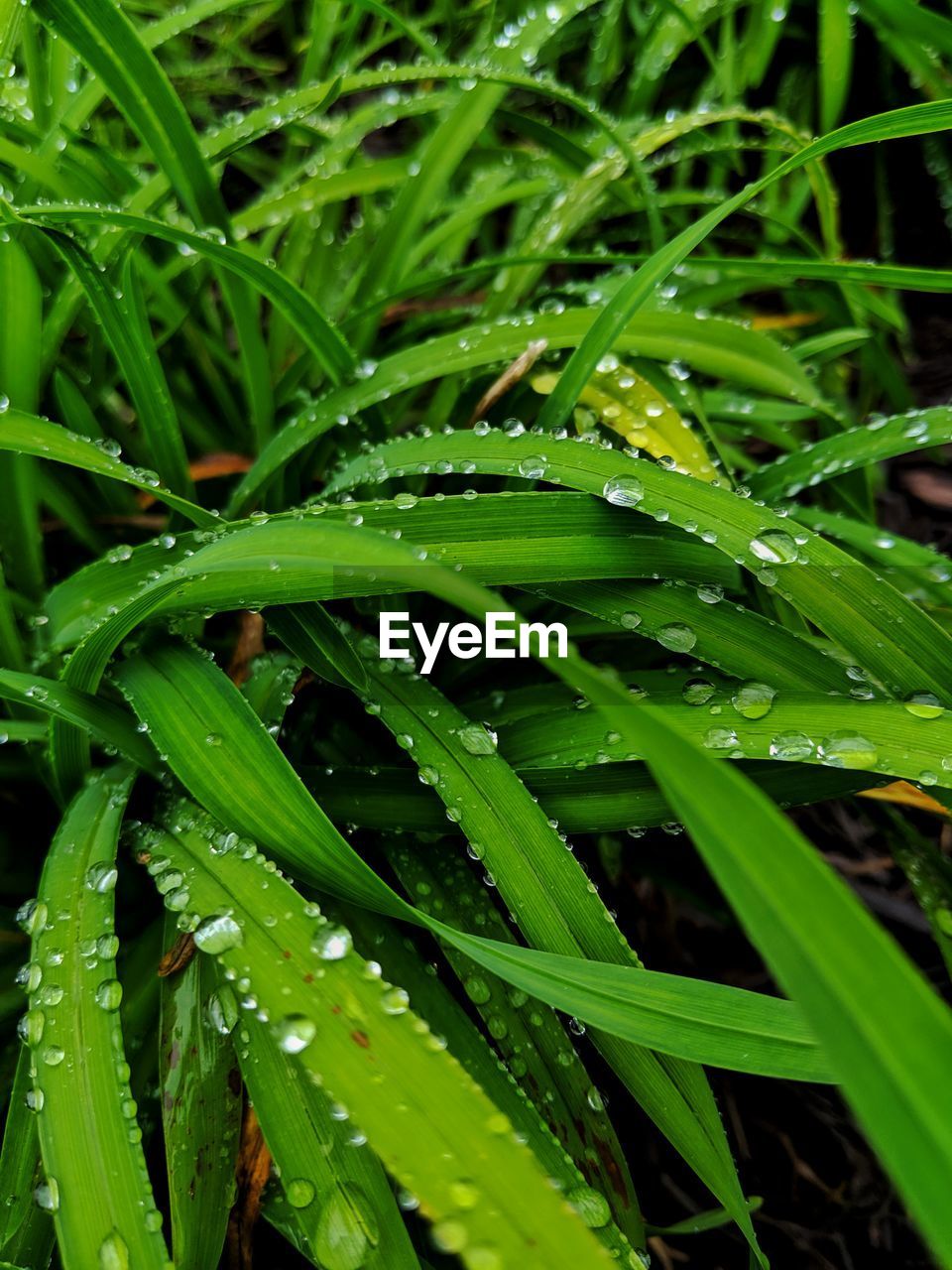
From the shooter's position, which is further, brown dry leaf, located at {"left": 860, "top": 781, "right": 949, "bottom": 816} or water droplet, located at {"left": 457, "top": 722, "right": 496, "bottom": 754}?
brown dry leaf, located at {"left": 860, "top": 781, "right": 949, "bottom": 816}

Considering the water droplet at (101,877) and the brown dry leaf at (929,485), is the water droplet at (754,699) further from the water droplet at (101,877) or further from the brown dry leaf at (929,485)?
the brown dry leaf at (929,485)

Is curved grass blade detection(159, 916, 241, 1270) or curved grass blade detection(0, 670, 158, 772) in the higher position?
curved grass blade detection(0, 670, 158, 772)

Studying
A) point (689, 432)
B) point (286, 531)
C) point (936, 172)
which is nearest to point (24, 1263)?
point (286, 531)

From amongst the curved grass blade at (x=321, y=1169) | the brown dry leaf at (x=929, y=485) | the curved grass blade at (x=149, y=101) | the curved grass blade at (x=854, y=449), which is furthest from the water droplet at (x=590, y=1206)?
the brown dry leaf at (x=929, y=485)

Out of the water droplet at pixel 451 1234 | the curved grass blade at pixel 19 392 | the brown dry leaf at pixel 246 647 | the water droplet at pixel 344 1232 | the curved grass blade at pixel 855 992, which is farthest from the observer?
the brown dry leaf at pixel 246 647

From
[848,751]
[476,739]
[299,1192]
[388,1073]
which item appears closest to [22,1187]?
[299,1192]

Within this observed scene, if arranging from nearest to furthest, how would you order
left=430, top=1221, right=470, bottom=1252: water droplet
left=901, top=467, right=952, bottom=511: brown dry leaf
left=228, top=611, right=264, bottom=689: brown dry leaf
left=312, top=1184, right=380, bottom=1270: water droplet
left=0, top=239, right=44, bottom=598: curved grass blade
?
left=430, top=1221, right=470, bottom=1252: water droplet, left=312, top=1184, right=380, bottom=1270: water droplet, left=0, top=239, right=44, bottom=598: curved grass blade, left=228, top=611, right=264, bottom=689: brown dry leaf, left=901, top=467, right=952, bottom=511: brown dry leaf

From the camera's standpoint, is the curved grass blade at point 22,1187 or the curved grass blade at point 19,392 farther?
the curved grass blade at point 19,392

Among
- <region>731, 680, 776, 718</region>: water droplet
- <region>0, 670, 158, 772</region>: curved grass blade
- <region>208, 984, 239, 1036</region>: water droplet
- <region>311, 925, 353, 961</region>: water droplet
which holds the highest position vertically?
<region>0, 670, 158, 772</region>: curved grass blade

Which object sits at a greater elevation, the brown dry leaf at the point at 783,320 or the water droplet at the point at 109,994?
the brown dry leaf at the point at 783,320

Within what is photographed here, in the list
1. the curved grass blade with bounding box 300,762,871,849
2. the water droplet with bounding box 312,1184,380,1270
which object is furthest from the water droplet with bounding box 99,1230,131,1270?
the curved grass blade with bounding box 300,762,871,849

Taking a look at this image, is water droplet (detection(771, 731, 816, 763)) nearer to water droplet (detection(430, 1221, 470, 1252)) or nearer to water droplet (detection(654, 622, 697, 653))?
water droplet (detection(654, 622, 697, 653))
